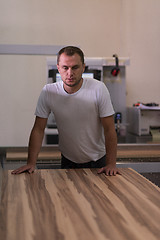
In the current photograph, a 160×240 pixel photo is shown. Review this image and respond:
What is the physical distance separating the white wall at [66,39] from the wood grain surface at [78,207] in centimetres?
373

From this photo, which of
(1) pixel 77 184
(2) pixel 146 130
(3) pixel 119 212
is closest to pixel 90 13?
(2) pixel 146 130

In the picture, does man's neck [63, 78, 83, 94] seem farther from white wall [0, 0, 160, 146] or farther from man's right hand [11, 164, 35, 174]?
white wall [0, 0, 160, 146]

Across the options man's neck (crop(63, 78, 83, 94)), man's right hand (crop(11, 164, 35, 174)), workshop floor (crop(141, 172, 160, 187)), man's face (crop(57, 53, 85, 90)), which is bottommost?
workshop floor (crop(141, 172, 160, 187))

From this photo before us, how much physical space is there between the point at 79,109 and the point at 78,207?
2.77 feet

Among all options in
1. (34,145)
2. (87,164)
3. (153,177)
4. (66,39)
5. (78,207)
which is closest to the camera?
(78,207)

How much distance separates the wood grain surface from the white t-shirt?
1.05 feet

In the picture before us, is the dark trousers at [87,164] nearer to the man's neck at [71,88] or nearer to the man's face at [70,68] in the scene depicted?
the man's neck at [71,88]

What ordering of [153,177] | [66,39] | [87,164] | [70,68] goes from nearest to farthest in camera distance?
1. [70,68]
2. [87,164]
3. [153,177]
4. [66,39]

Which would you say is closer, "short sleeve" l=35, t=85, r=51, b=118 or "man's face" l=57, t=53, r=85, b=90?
"man's face" l=57, t=53, r=85, b=90

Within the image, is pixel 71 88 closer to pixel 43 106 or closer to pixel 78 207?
pixel 43 106

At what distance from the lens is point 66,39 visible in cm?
552

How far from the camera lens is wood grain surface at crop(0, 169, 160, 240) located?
1080 millimetres

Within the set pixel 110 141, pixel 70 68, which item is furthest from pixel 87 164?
pixel 70 68

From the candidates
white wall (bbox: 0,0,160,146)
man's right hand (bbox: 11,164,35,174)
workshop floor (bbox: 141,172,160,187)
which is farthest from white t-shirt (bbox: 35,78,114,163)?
white wall (bbox: 0,0,160,146)
